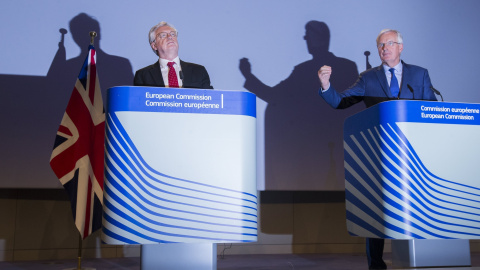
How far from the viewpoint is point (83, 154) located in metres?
2.98

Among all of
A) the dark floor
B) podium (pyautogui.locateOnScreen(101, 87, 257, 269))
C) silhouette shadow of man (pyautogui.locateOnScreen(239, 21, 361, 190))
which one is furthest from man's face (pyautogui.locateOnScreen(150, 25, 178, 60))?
the dark floor

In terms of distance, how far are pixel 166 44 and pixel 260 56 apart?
1.37 meters

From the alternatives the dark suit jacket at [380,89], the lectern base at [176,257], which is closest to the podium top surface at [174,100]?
the lectern base at [176,257]

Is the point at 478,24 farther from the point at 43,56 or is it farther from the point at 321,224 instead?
the point at 43,56

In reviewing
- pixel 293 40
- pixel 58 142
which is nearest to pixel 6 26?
pixel 58 142

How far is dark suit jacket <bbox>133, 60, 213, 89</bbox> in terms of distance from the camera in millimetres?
2646

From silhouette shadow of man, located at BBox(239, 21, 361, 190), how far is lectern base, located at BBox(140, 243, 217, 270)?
2.14 m

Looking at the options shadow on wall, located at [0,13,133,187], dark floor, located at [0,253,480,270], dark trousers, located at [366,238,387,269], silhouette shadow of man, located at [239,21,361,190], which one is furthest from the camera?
silhouette shadow of man, located at [239,21,361,190]

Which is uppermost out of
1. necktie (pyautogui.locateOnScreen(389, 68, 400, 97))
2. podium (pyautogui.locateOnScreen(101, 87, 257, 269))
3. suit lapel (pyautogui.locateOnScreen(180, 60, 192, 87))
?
suit lapel (pyautogui.locateOnScreen(180, 60, 192, 87))

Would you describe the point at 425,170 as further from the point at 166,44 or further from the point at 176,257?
the point at 166,44

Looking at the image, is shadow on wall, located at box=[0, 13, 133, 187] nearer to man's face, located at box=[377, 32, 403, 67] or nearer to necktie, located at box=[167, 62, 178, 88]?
necktie, located at box=[167, 62, 178, 88]

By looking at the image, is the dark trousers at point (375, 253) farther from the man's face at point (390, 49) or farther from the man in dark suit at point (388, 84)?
the man's face at point (390, 49)

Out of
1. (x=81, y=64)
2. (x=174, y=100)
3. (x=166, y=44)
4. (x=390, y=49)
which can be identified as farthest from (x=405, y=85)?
(x=81, y=64)

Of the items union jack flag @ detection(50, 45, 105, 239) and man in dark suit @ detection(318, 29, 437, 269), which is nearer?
man in dark suit @ detection(318, 29, 437, 269)
